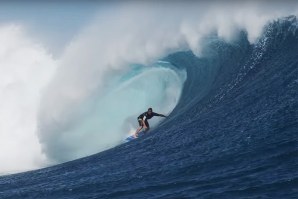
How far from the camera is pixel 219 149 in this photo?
12312 mm

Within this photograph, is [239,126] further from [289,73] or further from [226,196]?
[226,196]

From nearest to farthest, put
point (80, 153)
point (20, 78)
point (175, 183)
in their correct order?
point (175, 183) < point (80, 153) < point (20, 78)

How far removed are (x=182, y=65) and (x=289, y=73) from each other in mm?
9354

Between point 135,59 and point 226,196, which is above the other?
point 135,59

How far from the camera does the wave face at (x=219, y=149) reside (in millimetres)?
9891

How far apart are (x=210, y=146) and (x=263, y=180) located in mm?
3629

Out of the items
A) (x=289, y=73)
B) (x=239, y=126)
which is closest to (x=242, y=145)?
(x=239, y=126)

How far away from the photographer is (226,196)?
895 centimetres

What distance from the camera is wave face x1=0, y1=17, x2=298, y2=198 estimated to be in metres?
9.89

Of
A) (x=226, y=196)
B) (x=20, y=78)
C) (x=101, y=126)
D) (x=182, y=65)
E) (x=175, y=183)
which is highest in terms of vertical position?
(x=20, y=78)

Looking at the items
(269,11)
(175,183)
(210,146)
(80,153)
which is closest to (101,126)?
(80,153)

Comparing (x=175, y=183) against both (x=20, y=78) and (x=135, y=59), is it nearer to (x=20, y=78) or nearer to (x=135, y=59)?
(x=135, y=59)

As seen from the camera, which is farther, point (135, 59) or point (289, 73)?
point (135, 59)

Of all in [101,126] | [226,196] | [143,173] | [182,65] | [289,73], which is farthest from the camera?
[182,65]
